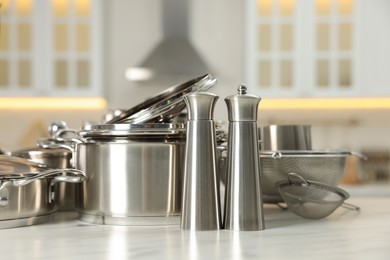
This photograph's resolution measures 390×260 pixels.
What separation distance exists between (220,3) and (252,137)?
2910mm

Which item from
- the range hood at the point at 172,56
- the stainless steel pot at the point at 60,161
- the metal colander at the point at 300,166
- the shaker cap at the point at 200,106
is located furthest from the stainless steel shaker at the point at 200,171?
the range hood at the point at 172,56

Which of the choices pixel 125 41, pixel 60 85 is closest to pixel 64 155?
pixel 60 85

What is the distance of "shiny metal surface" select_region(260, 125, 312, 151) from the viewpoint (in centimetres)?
111

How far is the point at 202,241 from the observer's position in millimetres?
713

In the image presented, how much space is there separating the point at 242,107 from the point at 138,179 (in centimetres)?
19

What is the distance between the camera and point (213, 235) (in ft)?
2.48

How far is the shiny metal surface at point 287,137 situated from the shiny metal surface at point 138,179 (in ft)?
0.98

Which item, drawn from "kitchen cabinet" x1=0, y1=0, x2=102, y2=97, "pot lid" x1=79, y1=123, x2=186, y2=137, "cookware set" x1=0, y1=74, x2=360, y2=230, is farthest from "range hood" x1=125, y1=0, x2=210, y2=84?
"pot lid" x1=79, y1=123, x2=186, y2=137

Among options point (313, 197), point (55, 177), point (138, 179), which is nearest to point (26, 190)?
point (55, 177)

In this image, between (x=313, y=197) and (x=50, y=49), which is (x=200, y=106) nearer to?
(x=313, y=197)

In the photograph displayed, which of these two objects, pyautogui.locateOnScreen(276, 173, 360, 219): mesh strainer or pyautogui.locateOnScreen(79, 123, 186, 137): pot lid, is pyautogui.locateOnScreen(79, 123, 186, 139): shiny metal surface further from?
pyautogui.locateOnScreen(276, 173, 360, 219): mesh strainer

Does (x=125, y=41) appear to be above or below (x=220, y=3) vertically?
below

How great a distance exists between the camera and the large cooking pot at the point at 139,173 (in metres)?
0.85

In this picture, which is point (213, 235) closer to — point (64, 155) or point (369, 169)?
point (64, 155)
